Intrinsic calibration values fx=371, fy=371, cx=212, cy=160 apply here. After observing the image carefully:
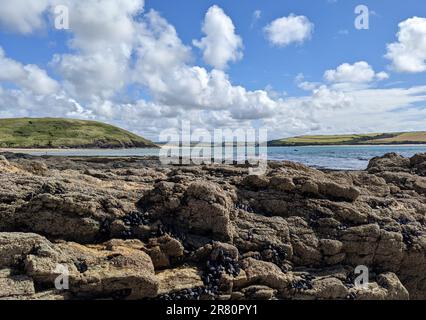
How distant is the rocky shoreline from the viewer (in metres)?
12.3

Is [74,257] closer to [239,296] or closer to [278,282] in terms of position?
[239,296]

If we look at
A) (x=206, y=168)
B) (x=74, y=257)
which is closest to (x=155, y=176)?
(x=206, y=168)

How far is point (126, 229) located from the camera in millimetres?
14953

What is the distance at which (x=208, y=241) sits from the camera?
15133 mm

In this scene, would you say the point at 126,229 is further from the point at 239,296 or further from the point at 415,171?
the point at 415,171

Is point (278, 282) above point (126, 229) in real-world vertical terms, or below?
below

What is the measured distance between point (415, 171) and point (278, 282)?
28781mm

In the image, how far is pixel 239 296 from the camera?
1335 centimetres

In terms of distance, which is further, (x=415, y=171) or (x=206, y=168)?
(x=415, y=171)

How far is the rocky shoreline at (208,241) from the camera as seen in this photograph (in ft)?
40.3
